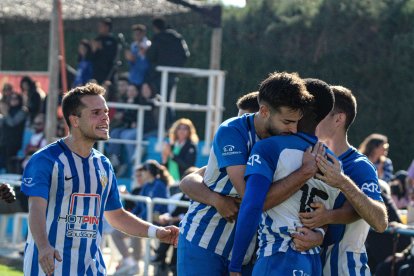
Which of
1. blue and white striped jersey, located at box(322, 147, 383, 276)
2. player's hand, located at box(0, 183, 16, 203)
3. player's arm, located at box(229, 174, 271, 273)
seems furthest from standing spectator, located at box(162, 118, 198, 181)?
player's arm, located at box(229, 174, 271, 273)

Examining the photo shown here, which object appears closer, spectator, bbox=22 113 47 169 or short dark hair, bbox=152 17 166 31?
short dark hair, bbox=152 17 166 31

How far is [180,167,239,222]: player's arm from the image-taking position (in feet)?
19.5

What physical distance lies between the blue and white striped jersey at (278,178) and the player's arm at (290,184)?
4 cm

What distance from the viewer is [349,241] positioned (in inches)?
238

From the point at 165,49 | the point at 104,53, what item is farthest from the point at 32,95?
the point at 165,49

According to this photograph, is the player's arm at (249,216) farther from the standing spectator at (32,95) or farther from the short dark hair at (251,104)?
the standing spectator at (32,95)

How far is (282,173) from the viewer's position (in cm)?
540

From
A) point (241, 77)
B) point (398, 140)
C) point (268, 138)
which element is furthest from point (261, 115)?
point (241, 77)

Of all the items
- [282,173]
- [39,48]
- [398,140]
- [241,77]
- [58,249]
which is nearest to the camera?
[282,173]

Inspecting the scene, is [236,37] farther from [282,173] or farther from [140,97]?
[282,173]

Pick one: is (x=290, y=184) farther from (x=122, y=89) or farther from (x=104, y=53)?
(x=104, y=53)

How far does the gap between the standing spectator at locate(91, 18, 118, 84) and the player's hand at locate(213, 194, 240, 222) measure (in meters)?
11.9

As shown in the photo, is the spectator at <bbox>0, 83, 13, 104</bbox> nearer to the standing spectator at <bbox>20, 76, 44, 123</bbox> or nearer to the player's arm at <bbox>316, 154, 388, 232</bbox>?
the standing spectator at <bbox>20, 76, 44, 123</bbox>

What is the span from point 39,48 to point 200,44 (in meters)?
4.80
